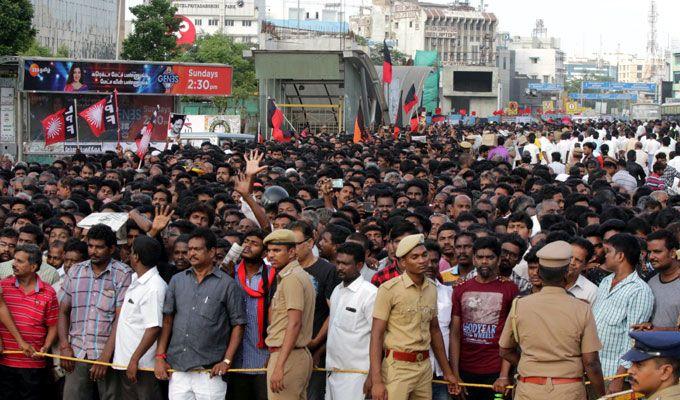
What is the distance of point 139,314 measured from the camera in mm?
8672

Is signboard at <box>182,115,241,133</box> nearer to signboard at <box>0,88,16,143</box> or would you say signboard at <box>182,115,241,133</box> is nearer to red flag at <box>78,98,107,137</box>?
signboard at <box>0,88,16,143</box>

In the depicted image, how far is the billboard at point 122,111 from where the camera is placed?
3238 cm

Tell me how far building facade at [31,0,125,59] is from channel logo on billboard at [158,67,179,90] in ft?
173

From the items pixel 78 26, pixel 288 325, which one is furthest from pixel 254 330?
pixel 78 26

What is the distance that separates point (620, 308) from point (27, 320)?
4.07 meters

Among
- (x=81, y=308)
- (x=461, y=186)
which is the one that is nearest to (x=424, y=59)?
(x=461, y=186)

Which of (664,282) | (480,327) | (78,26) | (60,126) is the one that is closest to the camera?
(664,282)

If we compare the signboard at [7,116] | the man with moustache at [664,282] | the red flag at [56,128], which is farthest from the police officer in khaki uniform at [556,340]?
the signboard at [7,116]

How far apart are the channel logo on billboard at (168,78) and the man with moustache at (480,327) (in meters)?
25.2

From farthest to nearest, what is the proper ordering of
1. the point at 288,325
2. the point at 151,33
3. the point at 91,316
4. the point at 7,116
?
the point at 151,33
the point at 7,116
the point at 91,316
the point at 288,325

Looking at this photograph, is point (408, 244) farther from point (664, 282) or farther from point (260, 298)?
point (664, 282)

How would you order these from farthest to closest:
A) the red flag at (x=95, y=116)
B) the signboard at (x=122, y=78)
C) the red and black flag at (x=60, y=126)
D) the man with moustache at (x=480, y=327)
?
the signboard at (x=122, y=78)
the red and black flag at (x=60, y=126)
the red flag at (x=95, y=116)
the man with moustache at (x=480, y=327)

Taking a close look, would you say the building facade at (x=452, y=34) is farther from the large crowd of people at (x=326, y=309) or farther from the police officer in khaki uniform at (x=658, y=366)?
the police officer in khaki uniform at (x=658, y=366)

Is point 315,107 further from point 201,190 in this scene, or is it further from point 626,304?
point 626,304
